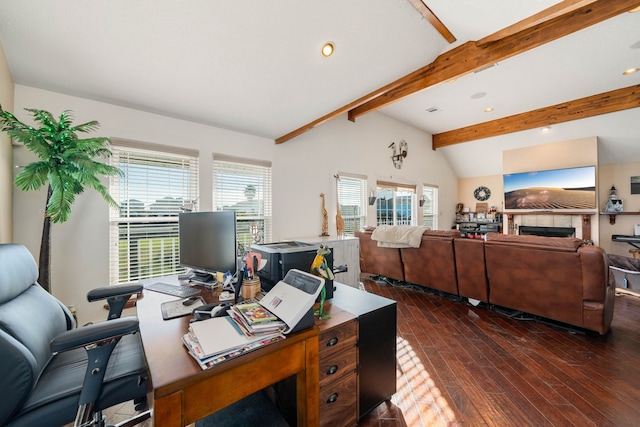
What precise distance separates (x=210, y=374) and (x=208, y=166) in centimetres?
284

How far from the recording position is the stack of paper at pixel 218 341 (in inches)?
33.1

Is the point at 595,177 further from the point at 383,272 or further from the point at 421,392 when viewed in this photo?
the point at 421,392

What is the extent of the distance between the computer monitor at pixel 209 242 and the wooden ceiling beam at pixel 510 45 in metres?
2.67

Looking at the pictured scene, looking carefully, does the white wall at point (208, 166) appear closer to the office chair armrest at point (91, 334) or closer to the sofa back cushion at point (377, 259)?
the sofa back cushion at point (377, 259)

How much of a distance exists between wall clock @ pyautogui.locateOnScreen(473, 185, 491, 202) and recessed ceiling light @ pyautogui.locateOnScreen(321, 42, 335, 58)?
706 centimetres

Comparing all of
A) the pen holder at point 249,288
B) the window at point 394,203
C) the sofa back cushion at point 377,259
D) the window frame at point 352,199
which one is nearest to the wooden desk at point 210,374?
the pen holder at point 249,288

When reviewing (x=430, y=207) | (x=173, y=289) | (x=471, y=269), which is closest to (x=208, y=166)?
(x=173, y=289)

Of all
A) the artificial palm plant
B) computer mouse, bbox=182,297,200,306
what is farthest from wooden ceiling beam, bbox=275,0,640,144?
computer mouse, bbox=182,297,200,306

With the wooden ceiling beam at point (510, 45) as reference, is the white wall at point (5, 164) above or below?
below

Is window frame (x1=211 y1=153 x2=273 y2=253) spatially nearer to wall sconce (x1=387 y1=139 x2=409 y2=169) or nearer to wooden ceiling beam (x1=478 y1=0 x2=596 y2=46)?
wooden ceiling beam (x1=478 y1=0 x2=596 y2=46)

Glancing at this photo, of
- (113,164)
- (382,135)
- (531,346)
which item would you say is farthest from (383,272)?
(113,164)

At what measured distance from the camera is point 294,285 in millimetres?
1179

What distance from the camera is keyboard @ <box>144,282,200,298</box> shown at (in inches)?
61.9

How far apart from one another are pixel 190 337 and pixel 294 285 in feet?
1.54
